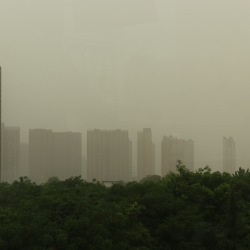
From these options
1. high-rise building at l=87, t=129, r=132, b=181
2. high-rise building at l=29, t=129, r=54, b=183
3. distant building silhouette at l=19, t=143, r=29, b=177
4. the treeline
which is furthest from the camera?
distant building silhouette at l=19, t=143, r=29, b=177

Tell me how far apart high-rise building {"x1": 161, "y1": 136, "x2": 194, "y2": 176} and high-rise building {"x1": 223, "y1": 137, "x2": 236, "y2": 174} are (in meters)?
0.99

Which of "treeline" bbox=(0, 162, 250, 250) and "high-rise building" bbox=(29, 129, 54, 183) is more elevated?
"high-rise building" bbox=(29, 129, 54, 183)

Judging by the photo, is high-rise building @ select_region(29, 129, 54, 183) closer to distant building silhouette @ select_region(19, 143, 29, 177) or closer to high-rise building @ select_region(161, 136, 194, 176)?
distant building silhouette @ select_region(19, 143, 29, 177)

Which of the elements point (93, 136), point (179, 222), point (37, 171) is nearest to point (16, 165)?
point (37, 171)

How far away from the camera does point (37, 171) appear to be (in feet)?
35.4

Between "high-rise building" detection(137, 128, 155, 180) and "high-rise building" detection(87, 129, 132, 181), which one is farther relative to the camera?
"high-rise building" detection(137, 128, 155, 180)

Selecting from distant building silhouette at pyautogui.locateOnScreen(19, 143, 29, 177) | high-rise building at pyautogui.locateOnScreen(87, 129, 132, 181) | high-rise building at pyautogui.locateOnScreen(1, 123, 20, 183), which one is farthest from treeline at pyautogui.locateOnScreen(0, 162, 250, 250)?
high-rise building at pyautogui.locateOnScreen(1, 123, 20, 183)

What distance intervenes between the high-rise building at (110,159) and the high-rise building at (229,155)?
9.49ft

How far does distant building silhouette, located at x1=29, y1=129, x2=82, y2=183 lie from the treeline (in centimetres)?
411

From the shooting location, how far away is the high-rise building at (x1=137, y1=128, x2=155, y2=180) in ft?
35.2

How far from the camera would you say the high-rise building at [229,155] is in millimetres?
10594

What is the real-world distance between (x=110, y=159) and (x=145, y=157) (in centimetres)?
110

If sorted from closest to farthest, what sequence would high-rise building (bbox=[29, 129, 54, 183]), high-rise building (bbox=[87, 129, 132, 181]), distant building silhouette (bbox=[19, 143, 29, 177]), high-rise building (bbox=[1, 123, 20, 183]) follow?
high-rise building (bbox=[87, 129, 132, 181])
high-rise building (bbox=[29, 129, 54, 183])
distant building silhouette (bbox=[19, 143, 29, 177])
high-rise building (bbox=[1, 123, 20, 183])

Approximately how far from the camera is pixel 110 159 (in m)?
10.6
